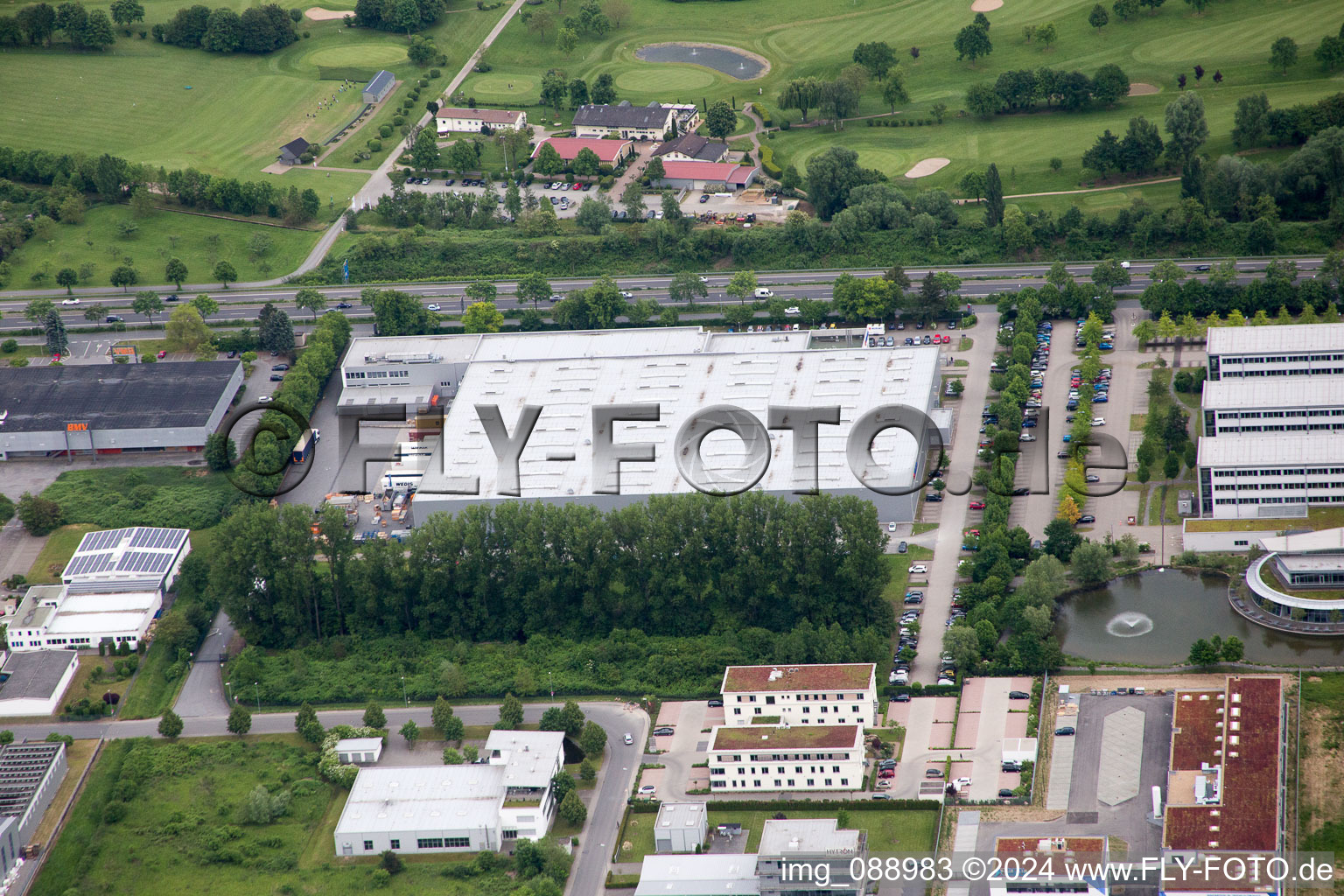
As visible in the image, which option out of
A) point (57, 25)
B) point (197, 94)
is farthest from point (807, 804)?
point (57, 25)

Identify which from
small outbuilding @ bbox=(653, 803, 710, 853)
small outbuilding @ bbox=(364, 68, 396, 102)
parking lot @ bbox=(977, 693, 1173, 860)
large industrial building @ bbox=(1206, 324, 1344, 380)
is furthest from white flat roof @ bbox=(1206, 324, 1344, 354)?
small outbuilding @ bbox=(364, 68, 396, 102)

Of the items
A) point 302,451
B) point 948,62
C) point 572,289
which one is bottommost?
point 302,451

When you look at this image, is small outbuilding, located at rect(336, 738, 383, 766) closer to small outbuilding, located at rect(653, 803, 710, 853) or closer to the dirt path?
small outbuilding, located at rect(653, 803, 710, 853)

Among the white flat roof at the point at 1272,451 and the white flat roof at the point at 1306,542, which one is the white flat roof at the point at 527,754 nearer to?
the white flat roof at the point at 1306,542

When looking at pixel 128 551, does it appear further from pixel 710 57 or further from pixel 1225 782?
pixel 710 57

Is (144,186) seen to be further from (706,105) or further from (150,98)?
(706,105)

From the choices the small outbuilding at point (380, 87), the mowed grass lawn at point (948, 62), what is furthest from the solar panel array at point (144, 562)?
the small outbuilding at point (380, 87)

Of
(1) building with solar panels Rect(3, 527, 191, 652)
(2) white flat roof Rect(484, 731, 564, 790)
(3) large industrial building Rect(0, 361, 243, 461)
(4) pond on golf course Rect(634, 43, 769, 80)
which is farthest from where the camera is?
(4) pond on golf course Rect(634, 43, 769, 80)

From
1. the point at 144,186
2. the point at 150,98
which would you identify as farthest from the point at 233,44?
the point at 144,186
